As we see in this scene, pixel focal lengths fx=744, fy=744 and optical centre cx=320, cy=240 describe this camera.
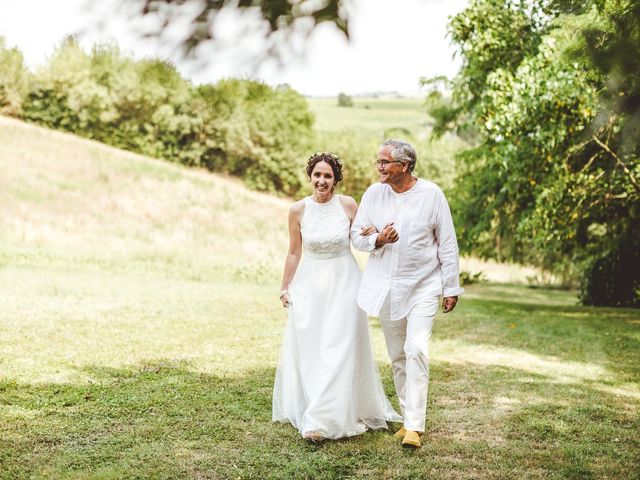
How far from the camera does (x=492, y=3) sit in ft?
51.4

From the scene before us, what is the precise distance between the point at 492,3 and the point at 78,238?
1429 centimetres

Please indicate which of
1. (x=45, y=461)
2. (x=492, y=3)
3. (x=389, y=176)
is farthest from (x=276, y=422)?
(x=492, y=3)

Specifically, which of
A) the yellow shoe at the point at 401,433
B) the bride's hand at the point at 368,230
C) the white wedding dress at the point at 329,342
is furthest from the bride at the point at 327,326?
the bride's hand at the point at 368,230

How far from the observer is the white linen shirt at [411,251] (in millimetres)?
5391

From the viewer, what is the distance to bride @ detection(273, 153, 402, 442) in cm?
558

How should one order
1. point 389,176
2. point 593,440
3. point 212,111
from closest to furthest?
point 212,111
point 389,176
point 593,440

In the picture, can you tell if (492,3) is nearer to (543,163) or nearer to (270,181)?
(543,163)

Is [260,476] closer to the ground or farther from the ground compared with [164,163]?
closer to the ground

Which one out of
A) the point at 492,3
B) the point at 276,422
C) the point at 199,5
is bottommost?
the point at 276,422

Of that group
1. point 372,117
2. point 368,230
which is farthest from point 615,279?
point 372,117

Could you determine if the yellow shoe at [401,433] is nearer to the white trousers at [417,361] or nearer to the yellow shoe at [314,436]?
the white trousers at [417,361]

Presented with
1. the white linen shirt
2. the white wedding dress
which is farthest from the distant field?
the white linen shirt

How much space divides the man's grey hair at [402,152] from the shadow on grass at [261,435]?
2074 mm

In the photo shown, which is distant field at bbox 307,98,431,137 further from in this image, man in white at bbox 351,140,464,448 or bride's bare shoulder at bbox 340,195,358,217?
man in white at bbox 351,140,464,448
